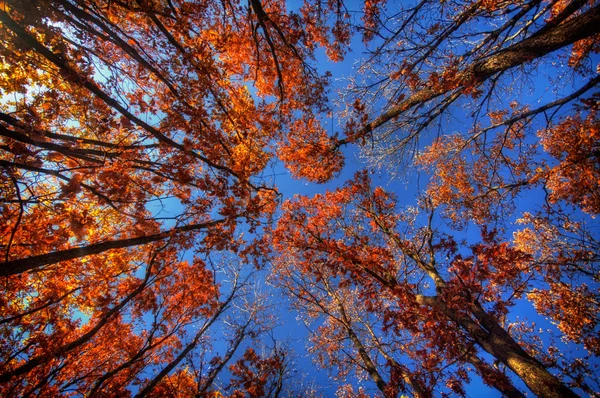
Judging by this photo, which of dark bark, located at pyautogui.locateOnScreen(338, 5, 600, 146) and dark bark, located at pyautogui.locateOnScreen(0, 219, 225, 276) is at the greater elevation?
dark bark, located at pyautogui.locateOnScreen(338, 5, 600, 146)

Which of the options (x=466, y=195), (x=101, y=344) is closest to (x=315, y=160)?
(x=466, y=195)

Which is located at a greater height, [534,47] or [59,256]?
[534,47]

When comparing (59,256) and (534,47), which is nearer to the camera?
(59,256)

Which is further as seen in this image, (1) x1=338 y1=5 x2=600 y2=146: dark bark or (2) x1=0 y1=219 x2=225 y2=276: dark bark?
(1) x1=338 y1=5 x2=600 y2=146: dark bark

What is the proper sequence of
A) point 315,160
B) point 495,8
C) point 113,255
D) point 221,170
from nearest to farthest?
1. point 495,8
2. point 221,170
3. point 315,160
4. point 113,255

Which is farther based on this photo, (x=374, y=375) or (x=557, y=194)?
(x=557, y=194)

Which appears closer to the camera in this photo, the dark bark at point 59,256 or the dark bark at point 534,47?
the dark bark at point 59,256

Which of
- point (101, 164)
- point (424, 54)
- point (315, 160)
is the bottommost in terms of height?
point (101, 164)

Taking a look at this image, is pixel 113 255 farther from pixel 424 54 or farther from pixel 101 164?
pixel 424 54

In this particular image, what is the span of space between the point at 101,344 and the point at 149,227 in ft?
23.3

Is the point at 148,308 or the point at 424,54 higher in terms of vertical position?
the point at 424,54

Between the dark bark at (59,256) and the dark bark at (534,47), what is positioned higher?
the dark bark at (534,47)

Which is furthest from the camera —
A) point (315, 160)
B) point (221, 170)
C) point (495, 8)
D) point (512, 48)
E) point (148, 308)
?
point (315, 160)

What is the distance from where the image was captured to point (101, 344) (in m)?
8.88
